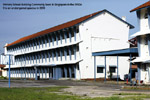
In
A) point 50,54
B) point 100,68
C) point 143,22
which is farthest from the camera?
point 50,54

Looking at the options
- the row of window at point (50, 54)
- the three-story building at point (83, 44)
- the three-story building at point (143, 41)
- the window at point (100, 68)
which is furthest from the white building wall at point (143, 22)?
the row of window at point (50, 54)

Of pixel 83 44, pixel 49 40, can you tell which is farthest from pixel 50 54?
pixel 83 44

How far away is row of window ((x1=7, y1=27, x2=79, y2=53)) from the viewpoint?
2061 inches

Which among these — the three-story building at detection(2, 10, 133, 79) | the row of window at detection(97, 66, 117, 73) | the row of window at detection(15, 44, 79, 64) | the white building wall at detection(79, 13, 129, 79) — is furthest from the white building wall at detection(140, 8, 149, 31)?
the row of window at detection(15, 44, 79, 64)

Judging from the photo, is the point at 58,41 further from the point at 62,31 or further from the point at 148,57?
the point at 148,57

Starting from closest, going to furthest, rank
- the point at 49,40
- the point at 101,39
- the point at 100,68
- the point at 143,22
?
1. the point at 143,22
2. the point at 100,68
3. the point at 101,39
4. the point at 49,40

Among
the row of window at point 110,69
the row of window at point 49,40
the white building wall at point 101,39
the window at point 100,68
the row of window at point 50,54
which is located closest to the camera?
the white building wall at point 101,39

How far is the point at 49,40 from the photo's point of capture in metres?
59.9

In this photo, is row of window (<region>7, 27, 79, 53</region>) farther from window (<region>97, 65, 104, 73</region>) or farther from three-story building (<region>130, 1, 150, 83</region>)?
three-story building (<region>130, 1, 150, 83</region>)

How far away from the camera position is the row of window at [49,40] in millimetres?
52344

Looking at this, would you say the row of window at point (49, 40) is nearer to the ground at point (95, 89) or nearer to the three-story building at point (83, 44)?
the three-story building at point (83, 44)

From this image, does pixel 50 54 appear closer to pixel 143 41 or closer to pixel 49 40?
pixel 49 40

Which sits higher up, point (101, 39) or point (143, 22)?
point (143, 22)

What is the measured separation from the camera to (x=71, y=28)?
5134 cm
